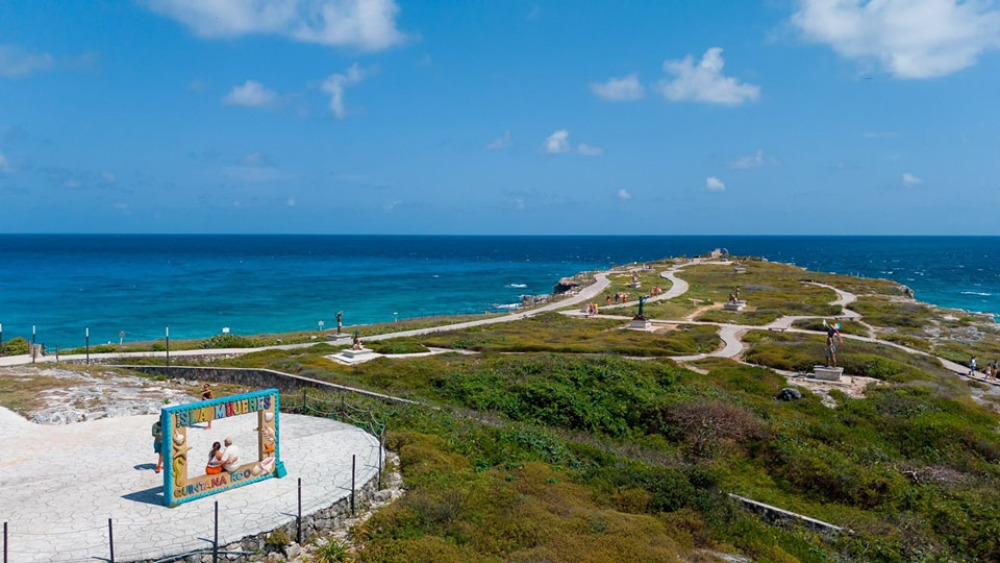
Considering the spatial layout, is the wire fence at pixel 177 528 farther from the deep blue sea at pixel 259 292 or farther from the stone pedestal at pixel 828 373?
the deep blue sea at pixel 259 292

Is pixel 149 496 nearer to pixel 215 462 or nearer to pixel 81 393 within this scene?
pixel 215 462

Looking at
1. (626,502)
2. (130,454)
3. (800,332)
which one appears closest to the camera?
(626,502)

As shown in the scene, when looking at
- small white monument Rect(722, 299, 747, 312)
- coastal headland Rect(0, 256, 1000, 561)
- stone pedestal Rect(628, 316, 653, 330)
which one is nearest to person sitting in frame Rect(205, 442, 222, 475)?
coastal headland Rect(0, 256, 1000, 561)

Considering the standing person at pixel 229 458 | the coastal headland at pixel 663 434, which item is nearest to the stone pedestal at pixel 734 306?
the coastal headland at pixel 663 434

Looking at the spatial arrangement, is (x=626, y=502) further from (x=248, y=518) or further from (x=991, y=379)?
(x=991, y=379)

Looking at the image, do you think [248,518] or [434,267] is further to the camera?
[434,267]

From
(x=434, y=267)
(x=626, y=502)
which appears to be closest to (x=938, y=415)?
(x=626, y=502)
